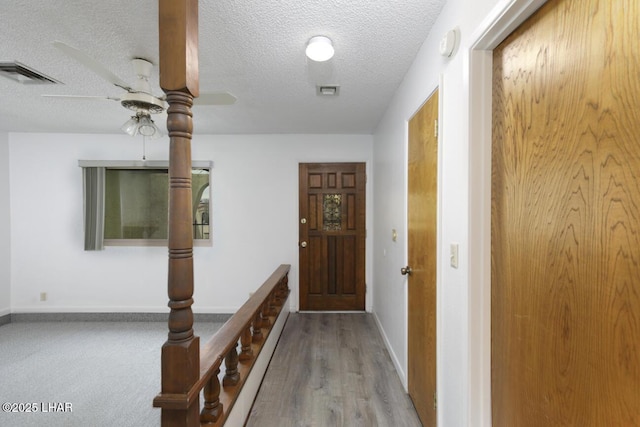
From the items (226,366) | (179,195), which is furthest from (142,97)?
(226,366)

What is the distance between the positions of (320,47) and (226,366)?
6.43 feet

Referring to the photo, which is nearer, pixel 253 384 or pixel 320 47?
pixel 320 47

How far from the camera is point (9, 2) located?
56.3 inches

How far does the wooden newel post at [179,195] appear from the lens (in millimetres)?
1001

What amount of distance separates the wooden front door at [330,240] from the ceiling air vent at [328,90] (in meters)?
1.38

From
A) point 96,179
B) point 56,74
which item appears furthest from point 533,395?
point 96,179

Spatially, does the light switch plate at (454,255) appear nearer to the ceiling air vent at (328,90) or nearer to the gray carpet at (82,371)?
the ceiling air vent at (328,90)

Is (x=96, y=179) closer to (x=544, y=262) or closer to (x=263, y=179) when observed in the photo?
(x=263, y=179)

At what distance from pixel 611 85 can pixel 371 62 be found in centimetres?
158

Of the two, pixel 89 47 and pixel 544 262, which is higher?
pixel 89 47

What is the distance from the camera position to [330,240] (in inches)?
153

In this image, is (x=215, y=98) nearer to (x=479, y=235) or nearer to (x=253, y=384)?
(x=479, y=235)

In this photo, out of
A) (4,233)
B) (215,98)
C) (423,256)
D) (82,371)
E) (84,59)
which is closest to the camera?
(84,59)

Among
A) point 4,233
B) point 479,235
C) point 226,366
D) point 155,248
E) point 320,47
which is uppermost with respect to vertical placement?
point 320,47
